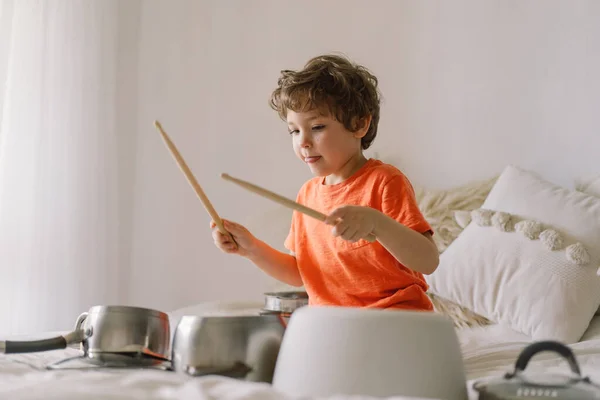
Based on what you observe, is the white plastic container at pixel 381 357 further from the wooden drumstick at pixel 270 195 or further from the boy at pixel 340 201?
the boy at pixel 340 201

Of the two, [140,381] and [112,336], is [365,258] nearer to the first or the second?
[112,336]

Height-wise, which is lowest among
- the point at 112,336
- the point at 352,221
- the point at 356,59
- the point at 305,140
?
the point at 112,336

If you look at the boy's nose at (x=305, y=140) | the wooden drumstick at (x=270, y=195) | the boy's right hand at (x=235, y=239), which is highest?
the boy's nose at (x=305, y=140)

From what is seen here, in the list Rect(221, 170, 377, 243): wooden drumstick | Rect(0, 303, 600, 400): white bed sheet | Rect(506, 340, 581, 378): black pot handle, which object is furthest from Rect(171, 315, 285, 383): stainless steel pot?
Rect(506, 340, 581, 378): black pot handle

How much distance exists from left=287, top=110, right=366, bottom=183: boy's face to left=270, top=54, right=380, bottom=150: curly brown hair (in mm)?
12

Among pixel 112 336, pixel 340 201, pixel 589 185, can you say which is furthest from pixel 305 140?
pixel 589 185

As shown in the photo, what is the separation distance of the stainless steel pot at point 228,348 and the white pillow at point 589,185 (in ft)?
3.75

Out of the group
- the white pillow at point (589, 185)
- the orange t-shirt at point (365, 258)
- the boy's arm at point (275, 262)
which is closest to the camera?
the orange t-shirt at point (365, 258)

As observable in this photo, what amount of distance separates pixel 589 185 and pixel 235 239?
96 cm

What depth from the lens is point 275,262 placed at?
1.31m

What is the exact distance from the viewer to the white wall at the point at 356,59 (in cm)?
187

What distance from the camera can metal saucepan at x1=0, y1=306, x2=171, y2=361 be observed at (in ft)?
2.88

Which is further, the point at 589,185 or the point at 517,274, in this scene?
the point at 589,185

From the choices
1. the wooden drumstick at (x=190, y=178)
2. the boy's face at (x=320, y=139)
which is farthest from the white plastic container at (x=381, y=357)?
the boy's face at (x=320, y=139)
